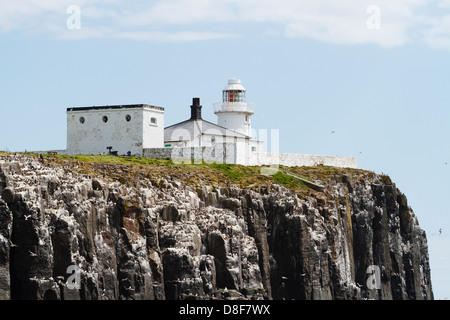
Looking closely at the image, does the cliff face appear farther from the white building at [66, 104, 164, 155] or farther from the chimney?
the chimney

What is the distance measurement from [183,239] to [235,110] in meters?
31.2

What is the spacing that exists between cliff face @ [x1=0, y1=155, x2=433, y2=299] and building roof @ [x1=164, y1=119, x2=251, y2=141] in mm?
10255

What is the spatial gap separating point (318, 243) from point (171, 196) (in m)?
12.1

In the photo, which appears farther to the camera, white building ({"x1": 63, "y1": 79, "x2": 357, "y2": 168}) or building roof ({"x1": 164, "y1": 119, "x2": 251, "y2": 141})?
building roof ({"x1": 164, "y1": 119, "x2": 251, "y2": 141})

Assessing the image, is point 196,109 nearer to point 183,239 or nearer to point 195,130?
point 195,130

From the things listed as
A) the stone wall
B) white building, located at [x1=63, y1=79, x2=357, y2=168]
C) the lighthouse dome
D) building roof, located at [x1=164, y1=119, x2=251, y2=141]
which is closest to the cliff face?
the stone wall

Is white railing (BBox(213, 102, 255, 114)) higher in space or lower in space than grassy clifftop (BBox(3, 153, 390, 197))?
higher

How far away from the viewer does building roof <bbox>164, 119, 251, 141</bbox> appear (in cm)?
9219

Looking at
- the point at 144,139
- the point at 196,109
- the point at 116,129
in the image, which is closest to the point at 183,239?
the point at 144,139

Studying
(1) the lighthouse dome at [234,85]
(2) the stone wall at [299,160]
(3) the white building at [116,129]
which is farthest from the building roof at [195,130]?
(1) the lighthouse dome at [234,85]

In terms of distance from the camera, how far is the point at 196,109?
9731cm

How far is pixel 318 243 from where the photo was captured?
7956cm
